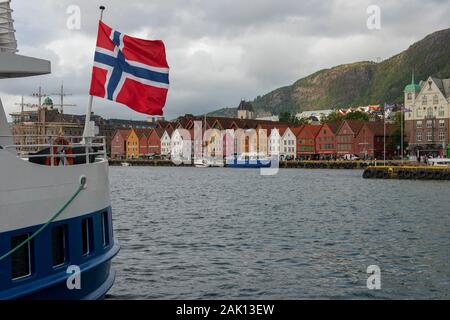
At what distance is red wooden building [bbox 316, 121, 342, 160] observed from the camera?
153 metres

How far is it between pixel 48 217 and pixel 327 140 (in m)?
147

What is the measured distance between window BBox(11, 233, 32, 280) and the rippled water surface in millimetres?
7696

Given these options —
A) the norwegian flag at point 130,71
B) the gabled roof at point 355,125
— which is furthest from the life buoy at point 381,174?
the norwegian flag at point 130,71

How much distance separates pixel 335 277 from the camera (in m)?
21.0

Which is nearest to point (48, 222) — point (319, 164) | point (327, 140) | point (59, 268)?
point (59, 268)

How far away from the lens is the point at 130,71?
12.3 m

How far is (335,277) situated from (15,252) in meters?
13.5

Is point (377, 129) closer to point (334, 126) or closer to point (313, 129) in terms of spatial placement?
point (334, 126)

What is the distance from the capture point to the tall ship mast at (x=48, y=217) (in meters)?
10.0

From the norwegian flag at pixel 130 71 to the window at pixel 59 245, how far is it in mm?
2985

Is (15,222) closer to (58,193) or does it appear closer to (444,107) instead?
(58,193)

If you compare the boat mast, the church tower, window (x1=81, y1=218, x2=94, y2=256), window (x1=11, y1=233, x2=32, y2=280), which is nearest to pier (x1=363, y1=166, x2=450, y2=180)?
the church tower

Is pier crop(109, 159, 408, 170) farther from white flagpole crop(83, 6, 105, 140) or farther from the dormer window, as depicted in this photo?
white flagpole crop(83, 6, 105, 140)

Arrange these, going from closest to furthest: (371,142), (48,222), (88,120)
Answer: (48,222), (88,120), (371,142)
